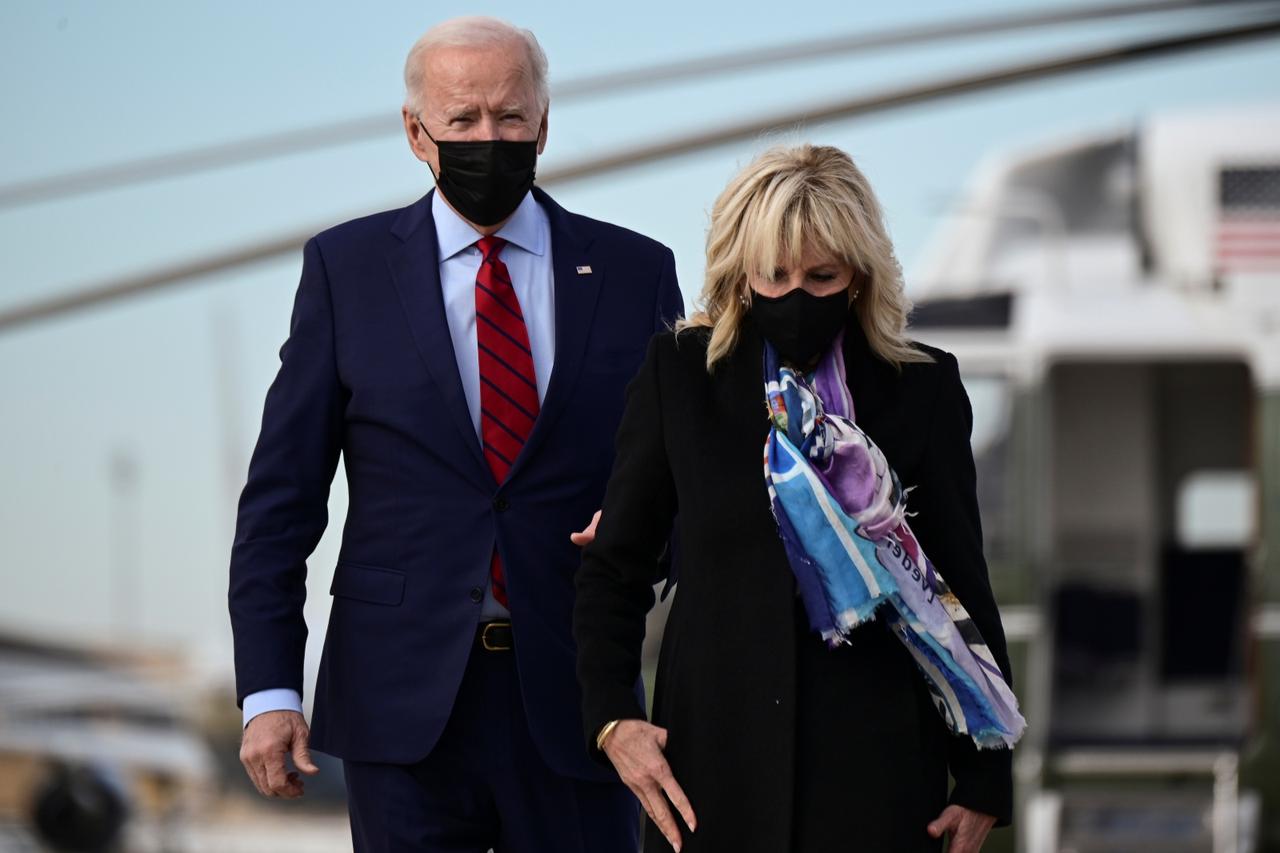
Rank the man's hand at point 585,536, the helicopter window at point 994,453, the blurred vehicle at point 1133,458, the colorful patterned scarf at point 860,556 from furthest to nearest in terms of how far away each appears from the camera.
Result: the helicopter window at point 994,453 → the blurred vehicle at point 1133,458 → the man's hand at point 585,536 → the colorful patterned scarf at point 860,556

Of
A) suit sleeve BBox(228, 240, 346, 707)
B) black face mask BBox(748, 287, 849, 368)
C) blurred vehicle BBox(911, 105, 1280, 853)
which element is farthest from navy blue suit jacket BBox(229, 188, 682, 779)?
blurred vehicle BBox(911, 105, 1280, 853)

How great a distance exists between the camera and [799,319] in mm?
1996

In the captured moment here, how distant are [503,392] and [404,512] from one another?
0.20 metres

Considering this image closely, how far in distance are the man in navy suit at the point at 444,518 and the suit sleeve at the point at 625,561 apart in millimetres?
283

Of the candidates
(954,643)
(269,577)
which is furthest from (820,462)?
(269,577)

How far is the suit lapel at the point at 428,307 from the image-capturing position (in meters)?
2.36

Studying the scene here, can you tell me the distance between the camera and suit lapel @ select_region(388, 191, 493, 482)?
2.36 metres

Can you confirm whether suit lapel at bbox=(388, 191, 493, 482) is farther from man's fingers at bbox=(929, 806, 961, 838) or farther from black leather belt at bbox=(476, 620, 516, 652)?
man's fingers at bbox=(929, 806, 961, 838)

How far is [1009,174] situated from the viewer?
817 cm

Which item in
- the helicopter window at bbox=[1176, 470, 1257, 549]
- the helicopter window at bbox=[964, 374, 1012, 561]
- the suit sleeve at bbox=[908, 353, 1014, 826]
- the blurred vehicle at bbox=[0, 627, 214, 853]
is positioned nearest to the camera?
the suit sleeve at bbox=[908, 353, 1014, 826]

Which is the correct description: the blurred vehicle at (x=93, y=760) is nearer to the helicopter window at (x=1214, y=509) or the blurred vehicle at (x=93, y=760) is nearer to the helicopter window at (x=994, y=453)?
the helicopter window at (x=994, y=453)

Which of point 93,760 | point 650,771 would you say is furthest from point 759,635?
point 93,760

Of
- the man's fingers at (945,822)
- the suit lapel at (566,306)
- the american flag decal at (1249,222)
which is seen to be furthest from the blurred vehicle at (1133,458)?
the man's fingers at (945,822)

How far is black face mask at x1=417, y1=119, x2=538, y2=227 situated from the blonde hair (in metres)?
0.39
